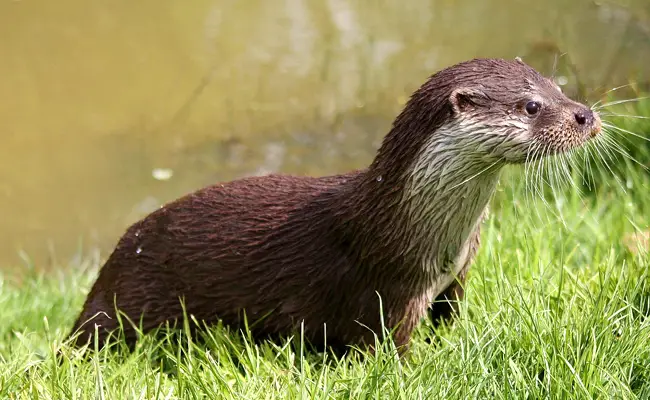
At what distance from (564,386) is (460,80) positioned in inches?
34.7

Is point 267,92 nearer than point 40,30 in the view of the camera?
Yes

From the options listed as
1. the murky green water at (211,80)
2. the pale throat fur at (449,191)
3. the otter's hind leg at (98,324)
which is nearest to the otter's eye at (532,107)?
the pale throat fur at (449,191)

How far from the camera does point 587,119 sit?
2.62m

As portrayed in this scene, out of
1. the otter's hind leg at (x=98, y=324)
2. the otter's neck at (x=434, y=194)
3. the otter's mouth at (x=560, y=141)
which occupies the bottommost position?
the otter's hind leg at (x=98, y=324)

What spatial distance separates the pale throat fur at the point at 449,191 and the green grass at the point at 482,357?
6.0 inches

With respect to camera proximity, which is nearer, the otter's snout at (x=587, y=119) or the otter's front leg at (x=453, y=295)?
the otter's snout at (x=587, y=119)

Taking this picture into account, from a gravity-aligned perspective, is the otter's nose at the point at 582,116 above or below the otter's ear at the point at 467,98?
below

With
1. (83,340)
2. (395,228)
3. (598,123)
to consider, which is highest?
(598,123)

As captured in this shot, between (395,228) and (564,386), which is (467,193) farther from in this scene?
(564,386)

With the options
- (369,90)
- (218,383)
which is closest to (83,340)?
(218,383)

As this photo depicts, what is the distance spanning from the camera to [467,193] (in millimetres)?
2660

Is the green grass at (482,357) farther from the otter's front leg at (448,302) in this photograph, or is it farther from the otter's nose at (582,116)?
the otter's nose at (582,116)

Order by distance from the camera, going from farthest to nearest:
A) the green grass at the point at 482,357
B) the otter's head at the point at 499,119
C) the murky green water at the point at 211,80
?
the murky green water at the point at 211,80, the otter's head at the point at 499,119, the green grass at the point at 482,357

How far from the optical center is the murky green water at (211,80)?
18.5 feet
